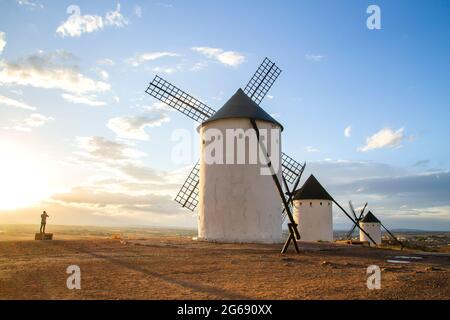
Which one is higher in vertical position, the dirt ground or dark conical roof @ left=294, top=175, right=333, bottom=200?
dark conical roof @ left=294, top=175, right=333, bottom=200

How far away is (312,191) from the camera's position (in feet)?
102

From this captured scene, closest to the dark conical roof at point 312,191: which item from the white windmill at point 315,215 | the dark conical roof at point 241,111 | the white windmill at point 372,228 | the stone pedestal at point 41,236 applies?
the white windmill at point 315,215

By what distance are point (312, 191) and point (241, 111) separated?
1419 centimetres

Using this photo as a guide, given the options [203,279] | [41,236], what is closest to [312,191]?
[41,236]

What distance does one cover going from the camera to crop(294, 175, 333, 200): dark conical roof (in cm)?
3077

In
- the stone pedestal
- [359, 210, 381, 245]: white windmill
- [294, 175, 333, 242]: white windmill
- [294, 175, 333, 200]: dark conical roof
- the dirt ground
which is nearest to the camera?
the dirt ground

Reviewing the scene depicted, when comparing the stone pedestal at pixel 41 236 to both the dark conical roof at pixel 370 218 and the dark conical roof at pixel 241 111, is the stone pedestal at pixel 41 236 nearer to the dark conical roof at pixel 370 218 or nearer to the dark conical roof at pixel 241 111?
the dark conical roof at pixel 241 111

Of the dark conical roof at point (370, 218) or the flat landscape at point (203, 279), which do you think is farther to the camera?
the dark conical roof at point (370, 218)

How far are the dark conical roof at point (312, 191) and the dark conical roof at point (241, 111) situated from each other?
11515 millimetres

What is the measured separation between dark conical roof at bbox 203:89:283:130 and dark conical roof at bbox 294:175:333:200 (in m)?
11.5

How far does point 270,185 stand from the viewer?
19.3 meters

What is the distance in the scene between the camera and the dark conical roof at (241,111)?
1955cm

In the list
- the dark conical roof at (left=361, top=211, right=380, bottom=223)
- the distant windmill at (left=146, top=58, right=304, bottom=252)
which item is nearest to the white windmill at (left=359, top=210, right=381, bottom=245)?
the dark conical roof at (left=361, top=211, right=380, bottom=223)

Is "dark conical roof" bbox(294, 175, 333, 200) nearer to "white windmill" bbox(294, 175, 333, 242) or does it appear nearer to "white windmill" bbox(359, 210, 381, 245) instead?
"white windmill" bbox(294, 175, 333, 242)
